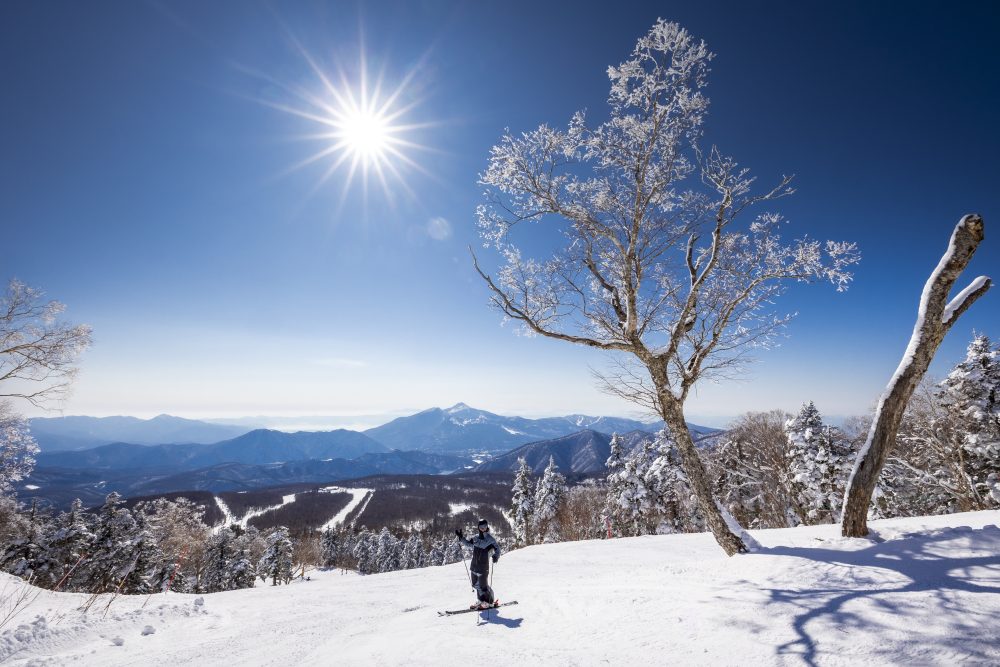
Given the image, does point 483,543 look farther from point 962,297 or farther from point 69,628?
point 962,297

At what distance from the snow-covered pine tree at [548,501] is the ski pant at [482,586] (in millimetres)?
35542

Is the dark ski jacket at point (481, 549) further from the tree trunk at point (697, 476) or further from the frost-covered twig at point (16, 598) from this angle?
the frost-covered twig at point (16, 598)

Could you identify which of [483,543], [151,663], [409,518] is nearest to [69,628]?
[151,663]

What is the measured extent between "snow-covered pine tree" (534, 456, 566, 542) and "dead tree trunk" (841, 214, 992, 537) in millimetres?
36842

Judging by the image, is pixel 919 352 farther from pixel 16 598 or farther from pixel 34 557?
pixel 34 557

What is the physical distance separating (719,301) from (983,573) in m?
5.24

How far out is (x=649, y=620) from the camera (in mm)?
4859

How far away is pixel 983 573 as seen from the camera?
14.4ft

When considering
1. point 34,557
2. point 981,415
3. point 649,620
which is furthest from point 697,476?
point 34,557

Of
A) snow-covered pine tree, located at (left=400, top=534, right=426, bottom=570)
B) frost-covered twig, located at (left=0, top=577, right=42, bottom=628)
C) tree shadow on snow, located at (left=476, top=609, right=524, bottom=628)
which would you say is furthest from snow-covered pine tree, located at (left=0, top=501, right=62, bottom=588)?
snow-covered pine tree, located at (left=400, top=534, right=426, bottom=570)

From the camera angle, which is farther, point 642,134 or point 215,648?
point 642,134

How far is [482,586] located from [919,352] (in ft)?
27.4

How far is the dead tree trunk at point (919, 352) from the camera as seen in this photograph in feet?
18.5

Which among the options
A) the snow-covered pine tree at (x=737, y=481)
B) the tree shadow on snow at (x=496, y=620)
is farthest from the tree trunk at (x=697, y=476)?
the snow-covered pine tree at (x=737, y=481)
